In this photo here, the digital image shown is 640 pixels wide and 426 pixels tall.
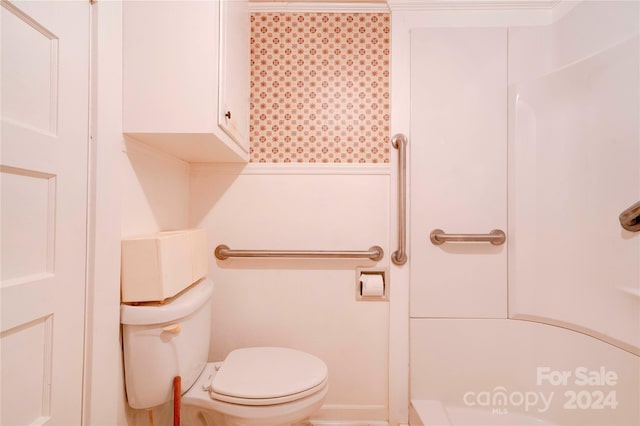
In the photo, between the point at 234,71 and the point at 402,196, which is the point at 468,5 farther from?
the point at 234,71

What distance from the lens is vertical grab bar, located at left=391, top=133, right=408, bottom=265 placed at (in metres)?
1.32

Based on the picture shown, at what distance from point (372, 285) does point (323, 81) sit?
3.15 ft

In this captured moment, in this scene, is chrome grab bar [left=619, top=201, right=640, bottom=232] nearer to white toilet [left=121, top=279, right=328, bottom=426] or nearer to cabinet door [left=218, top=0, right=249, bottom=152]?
white toilet [left=121, top=279, right=328, bottom=426]

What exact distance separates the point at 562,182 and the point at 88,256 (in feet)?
5.31

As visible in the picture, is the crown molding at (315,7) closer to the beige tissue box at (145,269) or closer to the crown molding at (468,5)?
the crown molding at (468,5)

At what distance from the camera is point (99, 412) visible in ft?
2.57

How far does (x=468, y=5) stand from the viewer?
132 cm

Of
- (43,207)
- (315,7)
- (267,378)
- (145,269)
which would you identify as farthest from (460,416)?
(315,7)

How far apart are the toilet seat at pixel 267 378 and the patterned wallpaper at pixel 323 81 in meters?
0.84

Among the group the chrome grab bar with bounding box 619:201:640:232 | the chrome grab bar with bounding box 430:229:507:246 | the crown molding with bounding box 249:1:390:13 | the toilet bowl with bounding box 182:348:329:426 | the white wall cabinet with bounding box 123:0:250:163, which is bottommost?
the toilet bowl with bounding box 182:348:329:426

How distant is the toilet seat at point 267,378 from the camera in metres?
0.94

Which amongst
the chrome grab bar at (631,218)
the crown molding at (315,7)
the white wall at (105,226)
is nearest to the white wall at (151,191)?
the white wall at (105,226)

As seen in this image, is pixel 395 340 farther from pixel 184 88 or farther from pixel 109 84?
pixel 109 84

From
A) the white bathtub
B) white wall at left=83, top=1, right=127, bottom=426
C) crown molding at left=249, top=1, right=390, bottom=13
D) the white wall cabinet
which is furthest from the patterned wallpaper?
the white bathtub
